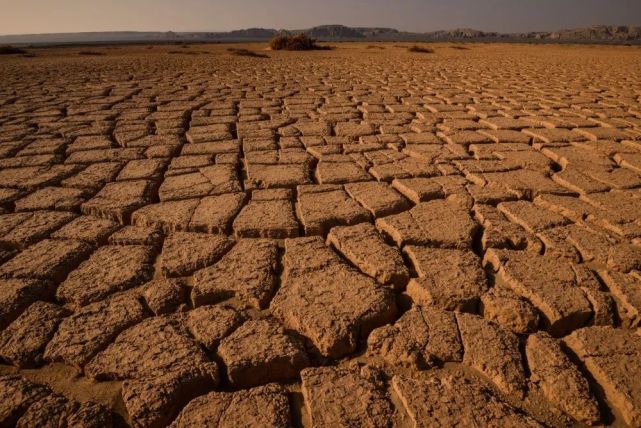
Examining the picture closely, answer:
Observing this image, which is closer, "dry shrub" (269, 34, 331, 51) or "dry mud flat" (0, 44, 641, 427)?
"dry mud flat" (0, 44, 641, 427)

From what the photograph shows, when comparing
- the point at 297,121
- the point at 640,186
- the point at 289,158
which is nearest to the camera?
the point at 640,186

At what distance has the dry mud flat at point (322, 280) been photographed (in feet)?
2.99

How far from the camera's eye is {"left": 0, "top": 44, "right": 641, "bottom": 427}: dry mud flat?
0.91 metres

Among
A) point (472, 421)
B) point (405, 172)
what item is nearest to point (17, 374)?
point (472, 421)

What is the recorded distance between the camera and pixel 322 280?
1300 millimetres

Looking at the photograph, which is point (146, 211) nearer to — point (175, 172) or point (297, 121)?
point (175, 172)

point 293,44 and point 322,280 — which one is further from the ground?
point 293,44

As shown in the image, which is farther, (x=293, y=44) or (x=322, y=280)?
(x=293, y=44)

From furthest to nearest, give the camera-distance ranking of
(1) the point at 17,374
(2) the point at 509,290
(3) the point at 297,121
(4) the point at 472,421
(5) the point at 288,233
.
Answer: (3) the point at 297,121
(5) the point at 288,233
(2) the point at 509,290
(1) the point at 17,374
(4) the point at 472,421

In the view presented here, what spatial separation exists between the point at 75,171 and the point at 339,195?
159cm

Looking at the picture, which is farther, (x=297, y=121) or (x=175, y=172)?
(x=297, y=121)

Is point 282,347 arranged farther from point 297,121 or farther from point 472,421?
point 297,121

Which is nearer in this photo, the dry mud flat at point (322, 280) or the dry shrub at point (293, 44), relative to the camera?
the dry mud flat at point (322, 280)

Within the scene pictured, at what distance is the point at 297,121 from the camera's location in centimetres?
345
